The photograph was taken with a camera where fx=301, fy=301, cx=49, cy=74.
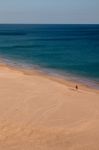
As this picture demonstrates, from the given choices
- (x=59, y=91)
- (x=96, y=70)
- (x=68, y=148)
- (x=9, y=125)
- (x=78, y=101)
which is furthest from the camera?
(x=96, y=70)

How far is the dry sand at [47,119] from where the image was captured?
10047mm

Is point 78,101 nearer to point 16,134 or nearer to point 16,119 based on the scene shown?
point 16,119

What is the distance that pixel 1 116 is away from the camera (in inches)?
487

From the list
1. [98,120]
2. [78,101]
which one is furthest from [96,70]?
[98,120]

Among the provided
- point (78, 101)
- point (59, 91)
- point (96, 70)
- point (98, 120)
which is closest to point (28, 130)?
point (98, 120)

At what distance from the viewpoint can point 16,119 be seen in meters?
12.2

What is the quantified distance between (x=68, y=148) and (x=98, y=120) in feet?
9.94

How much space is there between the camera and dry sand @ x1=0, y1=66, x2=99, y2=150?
10047mm

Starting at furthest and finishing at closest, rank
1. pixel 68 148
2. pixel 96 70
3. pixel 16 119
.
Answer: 1. pixel 96 70
2. pixel 16 119
3. pixel 68 148

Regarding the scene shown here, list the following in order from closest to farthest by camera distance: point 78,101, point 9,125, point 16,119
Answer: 1. point 9,125
2. point 16,119
3. point 78,101

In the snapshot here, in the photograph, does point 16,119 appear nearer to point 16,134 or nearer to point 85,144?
point 16,134

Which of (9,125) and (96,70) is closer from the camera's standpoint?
(9,125)

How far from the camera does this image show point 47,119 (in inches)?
487

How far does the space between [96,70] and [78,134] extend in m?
18.4
